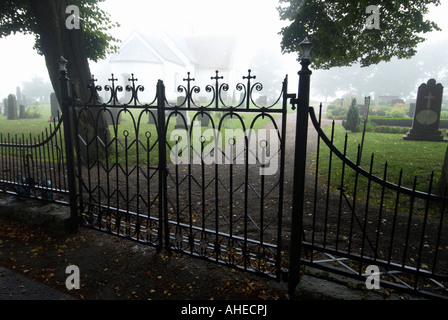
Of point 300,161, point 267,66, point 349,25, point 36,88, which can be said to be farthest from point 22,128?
point 267,66

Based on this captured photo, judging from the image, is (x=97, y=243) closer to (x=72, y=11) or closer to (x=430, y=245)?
(x=430, y=245)

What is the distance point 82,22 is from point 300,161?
1007 centimetres

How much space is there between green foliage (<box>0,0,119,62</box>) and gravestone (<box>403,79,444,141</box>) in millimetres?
13312

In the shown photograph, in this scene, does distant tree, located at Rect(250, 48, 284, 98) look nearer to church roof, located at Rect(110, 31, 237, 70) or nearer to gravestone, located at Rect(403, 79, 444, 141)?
church roof, located at Rect(110, 31, 237, 70)

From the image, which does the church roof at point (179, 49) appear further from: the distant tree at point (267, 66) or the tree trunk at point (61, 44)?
the tree trunk at point (61, 44)

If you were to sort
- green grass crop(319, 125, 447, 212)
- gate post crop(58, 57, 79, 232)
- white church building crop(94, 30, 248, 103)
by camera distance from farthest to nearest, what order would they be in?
white church building crop(94, 30, 248, 103), green grass crop(319, 125, 447, 212), gate post crop(58, 57, 79, 232)

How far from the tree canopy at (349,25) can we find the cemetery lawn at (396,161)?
3.53 m

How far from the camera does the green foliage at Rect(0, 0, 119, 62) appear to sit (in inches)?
369

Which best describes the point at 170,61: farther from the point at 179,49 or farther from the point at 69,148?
the point at 69,148

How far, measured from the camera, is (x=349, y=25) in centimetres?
894

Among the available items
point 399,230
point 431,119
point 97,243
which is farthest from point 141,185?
point 431,119

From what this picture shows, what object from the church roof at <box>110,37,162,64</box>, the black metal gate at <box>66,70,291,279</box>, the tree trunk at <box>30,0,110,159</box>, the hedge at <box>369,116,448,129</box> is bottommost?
the black metal gate at <box>66,70,291,279</box>

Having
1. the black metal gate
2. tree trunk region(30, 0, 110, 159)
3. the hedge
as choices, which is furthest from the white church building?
the black metal gate
